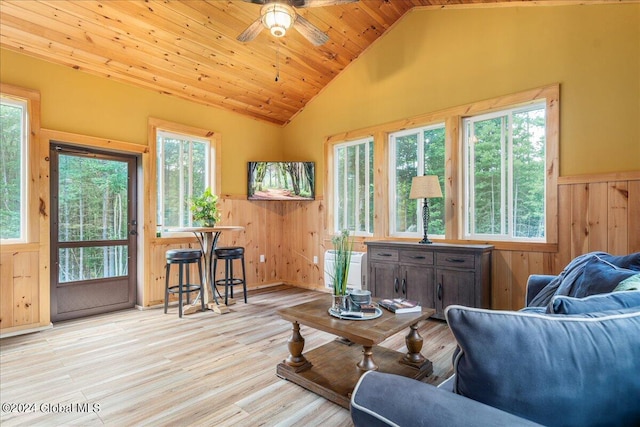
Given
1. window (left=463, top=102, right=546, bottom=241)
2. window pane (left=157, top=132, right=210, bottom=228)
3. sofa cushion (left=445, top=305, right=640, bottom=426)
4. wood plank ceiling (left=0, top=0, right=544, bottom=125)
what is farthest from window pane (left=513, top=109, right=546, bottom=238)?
window pane (left=157, top=132, right=210, bottom=228)

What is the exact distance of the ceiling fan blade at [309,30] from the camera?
2.86 metres

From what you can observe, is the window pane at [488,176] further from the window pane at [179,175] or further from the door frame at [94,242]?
the door frame at [94,242]

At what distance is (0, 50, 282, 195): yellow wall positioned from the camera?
345 cm

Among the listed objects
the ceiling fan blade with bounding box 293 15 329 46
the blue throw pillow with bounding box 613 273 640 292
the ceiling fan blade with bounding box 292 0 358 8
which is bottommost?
the blue throw pillow with bounding box 613 273 640 292

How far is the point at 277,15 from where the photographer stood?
2.59m

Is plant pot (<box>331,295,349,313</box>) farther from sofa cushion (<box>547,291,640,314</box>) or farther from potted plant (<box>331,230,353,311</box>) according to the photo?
sofa cushion (<box>547,291,640,314</box>)

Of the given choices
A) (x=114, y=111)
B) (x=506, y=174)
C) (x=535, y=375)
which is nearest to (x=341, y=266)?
(x=535, y=375)

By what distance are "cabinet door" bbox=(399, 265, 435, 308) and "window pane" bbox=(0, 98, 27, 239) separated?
13.6 feet

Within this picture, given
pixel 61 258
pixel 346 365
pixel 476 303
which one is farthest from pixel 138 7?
pixel 476 303

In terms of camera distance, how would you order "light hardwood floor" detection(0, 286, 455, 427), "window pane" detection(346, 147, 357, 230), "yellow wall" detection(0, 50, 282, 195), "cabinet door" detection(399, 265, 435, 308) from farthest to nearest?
1. "window pane" detection(346, 147, 357, 230)
2. "cabinet door" detection(399, 265, 435, 308)
3. "yellow wall" detection(0, 50, 282, 195)
4. "light hardwood floor" detection(0, 286, 455, 427)

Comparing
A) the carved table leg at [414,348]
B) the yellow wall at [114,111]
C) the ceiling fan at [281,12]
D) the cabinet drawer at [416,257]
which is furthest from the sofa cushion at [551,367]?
the yellow wall at [114,111]

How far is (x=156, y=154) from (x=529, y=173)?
448 cm

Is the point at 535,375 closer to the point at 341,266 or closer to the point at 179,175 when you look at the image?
the point at 341,266

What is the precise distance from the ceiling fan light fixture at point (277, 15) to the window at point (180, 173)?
8.32ft
